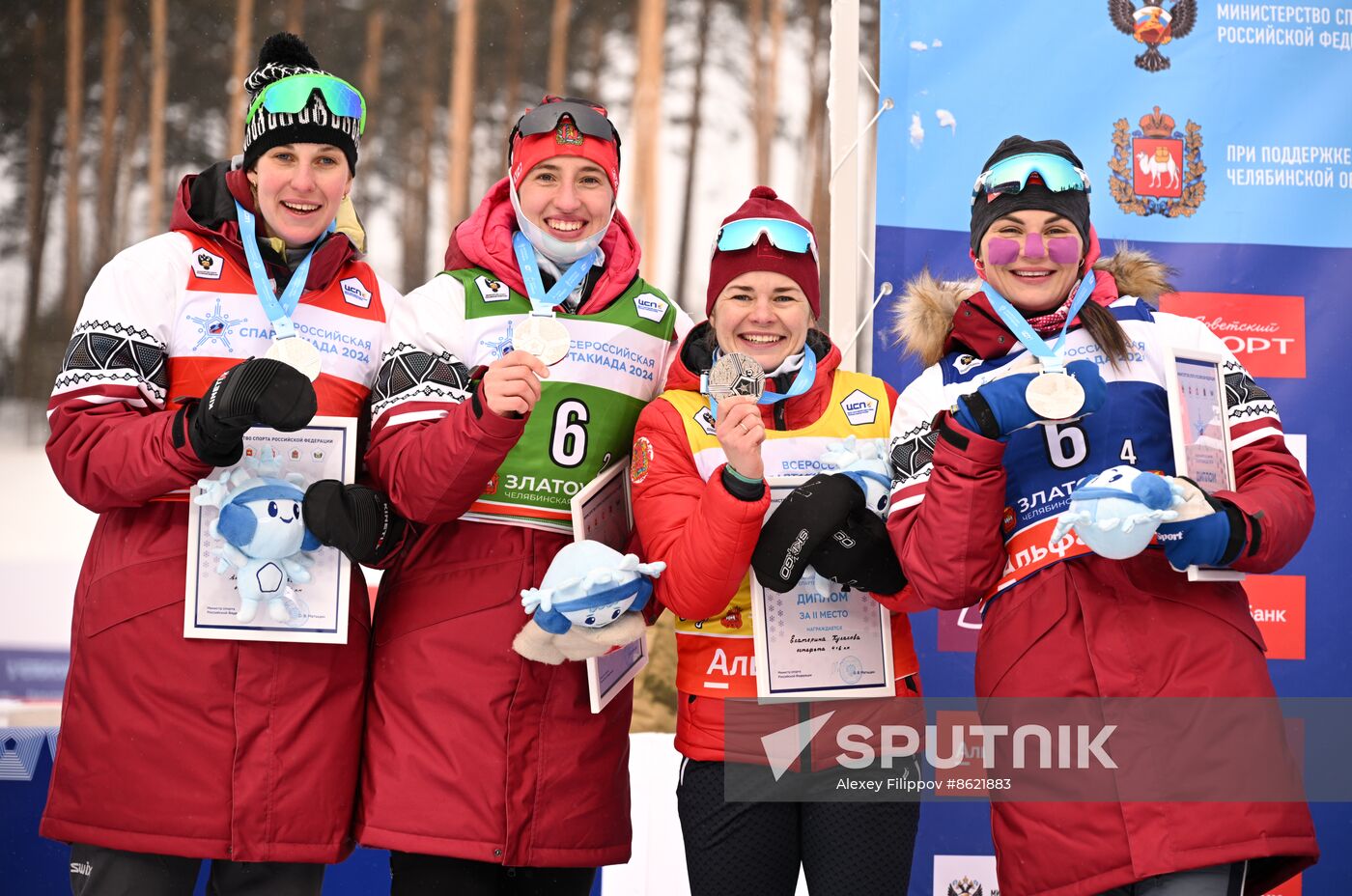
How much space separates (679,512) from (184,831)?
3.92 feet

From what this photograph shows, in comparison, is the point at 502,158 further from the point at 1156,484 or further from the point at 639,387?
the point at 1156,484

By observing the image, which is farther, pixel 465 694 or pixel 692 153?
pixel 692 153

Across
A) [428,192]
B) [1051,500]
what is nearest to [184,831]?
[1051,500]

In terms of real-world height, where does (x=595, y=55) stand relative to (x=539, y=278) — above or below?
above

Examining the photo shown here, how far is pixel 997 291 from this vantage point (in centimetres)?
265

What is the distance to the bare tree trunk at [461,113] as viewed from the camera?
15.1ft

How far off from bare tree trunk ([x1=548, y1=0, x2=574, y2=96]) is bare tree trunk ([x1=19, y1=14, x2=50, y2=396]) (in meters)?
1.81

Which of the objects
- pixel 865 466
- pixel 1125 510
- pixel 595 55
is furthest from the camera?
pixel 595 55

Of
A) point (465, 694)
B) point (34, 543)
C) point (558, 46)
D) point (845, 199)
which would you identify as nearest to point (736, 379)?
point (465, 694)

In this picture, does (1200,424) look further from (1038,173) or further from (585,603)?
(585,603)

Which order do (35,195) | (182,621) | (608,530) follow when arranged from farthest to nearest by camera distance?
1. (35,195)
2. (608,530)
3. (182,621)

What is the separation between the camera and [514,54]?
4621 millimetres

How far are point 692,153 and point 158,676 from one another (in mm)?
2816

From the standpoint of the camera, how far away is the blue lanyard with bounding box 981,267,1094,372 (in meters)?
2.51
